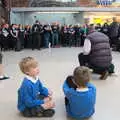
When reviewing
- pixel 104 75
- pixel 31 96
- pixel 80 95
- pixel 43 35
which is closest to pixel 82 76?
pixel 80 95

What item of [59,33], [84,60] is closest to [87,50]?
[84,60]

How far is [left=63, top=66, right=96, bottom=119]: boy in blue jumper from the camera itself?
4449 mm

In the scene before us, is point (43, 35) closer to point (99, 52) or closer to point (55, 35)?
point (55, 35)

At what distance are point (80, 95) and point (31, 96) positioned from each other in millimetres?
661

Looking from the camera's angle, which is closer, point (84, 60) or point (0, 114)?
point (0, 114)

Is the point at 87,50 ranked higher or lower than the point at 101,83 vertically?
higher

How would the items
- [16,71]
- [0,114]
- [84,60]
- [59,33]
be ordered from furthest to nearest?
1. [59,33]
2. [16,71]
3. [84,60]
4. [0,114]

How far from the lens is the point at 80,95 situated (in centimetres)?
449

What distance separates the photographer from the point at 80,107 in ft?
14.9

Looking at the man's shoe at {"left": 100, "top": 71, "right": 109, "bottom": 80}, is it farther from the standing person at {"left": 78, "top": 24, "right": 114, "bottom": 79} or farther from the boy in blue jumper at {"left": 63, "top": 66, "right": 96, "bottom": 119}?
the boy in blue jumper at {"left": 63, "top": 66, "right": 96, "bottom": 119}

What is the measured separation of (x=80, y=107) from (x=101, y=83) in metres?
2.52

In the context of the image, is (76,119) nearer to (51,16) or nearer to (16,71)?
(16,71)

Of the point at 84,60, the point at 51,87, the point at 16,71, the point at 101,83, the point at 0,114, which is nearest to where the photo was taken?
the point at 0,114

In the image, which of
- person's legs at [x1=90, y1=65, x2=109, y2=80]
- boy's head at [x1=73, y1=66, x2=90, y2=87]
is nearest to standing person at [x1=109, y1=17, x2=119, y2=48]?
person's legs at [x1=90, y1=65, x2=109, y2=80]
